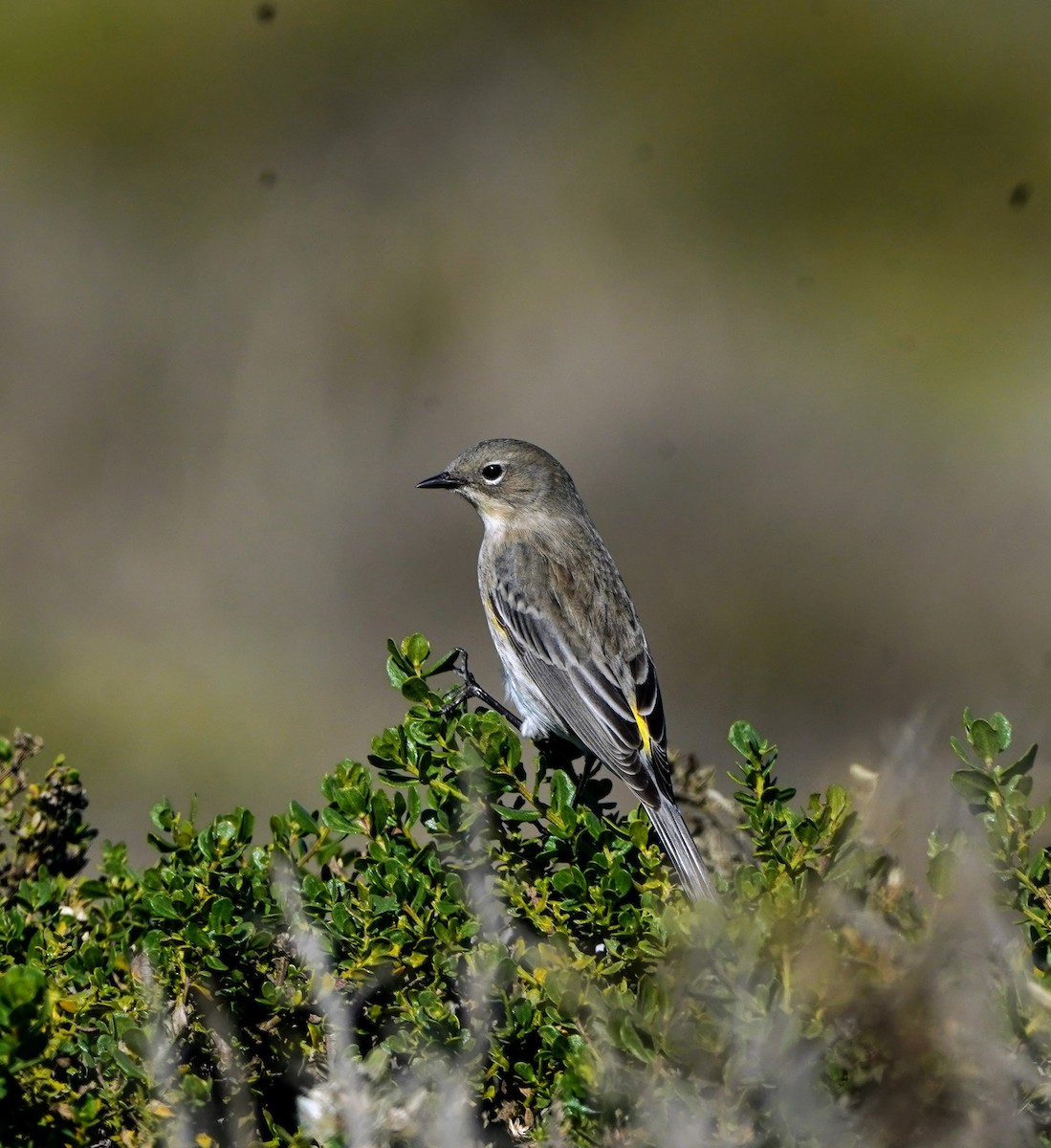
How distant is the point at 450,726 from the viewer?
155 inches

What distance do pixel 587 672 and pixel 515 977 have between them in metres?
2.73

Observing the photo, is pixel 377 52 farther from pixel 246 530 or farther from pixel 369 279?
pixel 246 530

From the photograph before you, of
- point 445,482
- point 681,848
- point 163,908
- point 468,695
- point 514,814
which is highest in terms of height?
point 445,482

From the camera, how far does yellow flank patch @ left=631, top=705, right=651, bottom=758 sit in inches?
219

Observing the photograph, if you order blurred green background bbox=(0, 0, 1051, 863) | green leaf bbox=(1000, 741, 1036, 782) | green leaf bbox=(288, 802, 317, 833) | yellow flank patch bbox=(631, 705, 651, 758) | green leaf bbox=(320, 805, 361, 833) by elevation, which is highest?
blurred green background bbox=(0, 0, 1051, 863)

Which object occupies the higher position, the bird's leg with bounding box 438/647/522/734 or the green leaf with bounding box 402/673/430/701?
the bird's leg with bounding box 438/647/522/734

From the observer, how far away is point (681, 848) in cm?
441

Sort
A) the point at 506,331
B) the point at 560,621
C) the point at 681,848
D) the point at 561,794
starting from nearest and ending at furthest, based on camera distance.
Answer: the point at 561,794
the point at 681,848
the point at 560,621
the point at 506,331

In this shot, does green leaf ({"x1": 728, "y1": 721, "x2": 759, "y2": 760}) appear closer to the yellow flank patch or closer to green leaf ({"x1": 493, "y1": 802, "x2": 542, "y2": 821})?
green leaf ({"x1": 493, "y1": 802, "x2": 542, "y2": 821})

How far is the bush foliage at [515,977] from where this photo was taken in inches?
108

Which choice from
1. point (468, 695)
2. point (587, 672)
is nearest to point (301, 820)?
point (468, 695)

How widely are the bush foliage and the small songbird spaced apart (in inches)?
47.2

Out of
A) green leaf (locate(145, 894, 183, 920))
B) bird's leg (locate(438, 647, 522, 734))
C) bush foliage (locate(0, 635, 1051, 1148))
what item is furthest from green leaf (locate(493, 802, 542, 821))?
green leaf (locate(145, 894, 183, 920))

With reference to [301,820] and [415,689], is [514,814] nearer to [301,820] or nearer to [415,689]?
[415,689]
